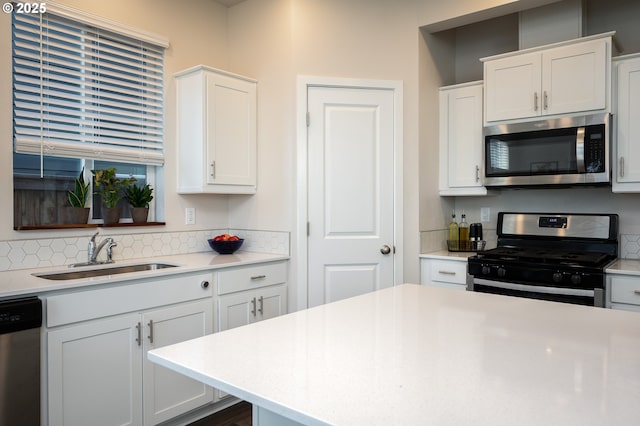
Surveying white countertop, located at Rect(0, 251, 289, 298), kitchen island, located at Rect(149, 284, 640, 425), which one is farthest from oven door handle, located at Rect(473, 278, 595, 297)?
white countertop, located at Rect(0, 251, 289, 298)

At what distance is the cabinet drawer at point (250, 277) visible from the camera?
2826mm

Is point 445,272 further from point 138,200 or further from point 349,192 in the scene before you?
point 138,200

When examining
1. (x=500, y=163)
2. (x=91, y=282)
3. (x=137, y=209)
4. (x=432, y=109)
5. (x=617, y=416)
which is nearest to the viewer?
(x=617, y=416)

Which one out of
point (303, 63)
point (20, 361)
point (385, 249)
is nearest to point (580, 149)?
point (385, 249)

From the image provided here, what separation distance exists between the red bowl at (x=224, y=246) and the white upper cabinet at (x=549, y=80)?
6.50 ft

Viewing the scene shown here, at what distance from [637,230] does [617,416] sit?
279cm

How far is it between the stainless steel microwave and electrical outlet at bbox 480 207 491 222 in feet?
1.56

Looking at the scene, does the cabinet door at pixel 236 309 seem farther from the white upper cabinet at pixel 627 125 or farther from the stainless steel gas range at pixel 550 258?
the white upper cabinet at pixel 627 125

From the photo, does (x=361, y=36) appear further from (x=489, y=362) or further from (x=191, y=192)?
(x=489, y=362)

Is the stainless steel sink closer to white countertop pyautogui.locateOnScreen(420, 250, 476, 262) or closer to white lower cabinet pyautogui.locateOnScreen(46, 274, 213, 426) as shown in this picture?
white lower cabinet pyautogui.locateOnScreen(46, 274, 213, 426)

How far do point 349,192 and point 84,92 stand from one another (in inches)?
70.9

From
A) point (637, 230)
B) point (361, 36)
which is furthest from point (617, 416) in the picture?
point (361, 36)

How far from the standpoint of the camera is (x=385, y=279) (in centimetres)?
331

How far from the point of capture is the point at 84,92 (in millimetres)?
2801
